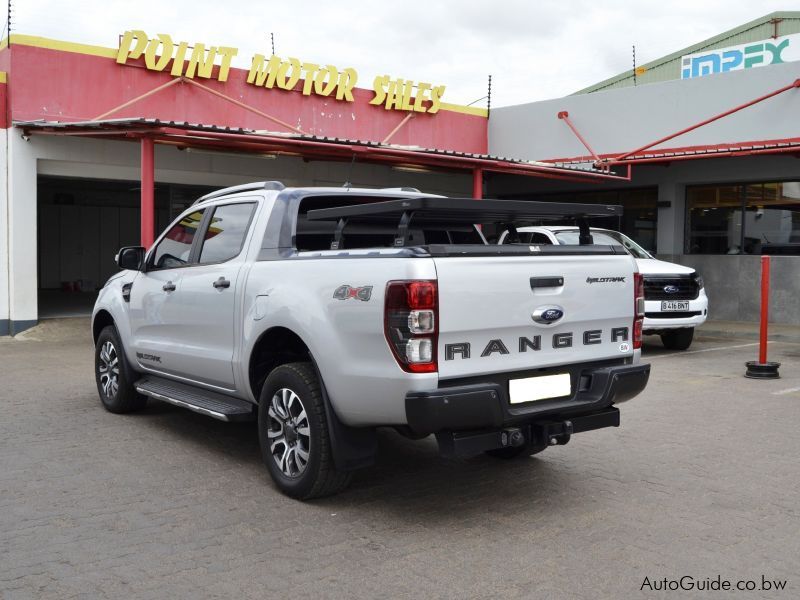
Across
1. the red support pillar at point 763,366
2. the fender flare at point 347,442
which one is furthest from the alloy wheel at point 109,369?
the red support pillar at point 763,366

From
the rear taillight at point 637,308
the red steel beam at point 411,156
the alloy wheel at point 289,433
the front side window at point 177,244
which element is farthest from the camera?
the red steel beam at point 411,156

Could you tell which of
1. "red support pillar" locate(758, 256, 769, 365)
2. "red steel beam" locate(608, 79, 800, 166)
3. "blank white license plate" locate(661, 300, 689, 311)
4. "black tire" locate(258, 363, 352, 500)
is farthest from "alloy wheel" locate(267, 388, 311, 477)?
"red steel beam" locate(608, 79, 800, 166)

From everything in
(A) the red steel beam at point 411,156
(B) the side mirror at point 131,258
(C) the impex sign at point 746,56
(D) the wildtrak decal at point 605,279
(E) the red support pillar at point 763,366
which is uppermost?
(C) the impex sign at point 746,56

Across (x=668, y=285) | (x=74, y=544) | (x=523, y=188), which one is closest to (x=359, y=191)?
(x=74, y=544)

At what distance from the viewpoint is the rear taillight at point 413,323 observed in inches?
159

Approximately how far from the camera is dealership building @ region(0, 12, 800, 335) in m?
13.7

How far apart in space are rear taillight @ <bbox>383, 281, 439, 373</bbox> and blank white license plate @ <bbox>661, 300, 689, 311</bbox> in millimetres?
8569

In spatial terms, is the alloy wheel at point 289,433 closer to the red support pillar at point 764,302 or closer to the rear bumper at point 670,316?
the red support pillar at point 764,302

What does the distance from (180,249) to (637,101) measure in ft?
45.0

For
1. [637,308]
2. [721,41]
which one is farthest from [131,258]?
[721,41]

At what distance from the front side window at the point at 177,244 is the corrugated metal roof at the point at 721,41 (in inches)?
863

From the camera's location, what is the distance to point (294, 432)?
4.82 m

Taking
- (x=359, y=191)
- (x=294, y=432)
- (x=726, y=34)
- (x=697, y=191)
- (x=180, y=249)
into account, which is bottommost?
(x=294, y=432)

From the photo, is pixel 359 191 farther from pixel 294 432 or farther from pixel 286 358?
pixel 294 432
